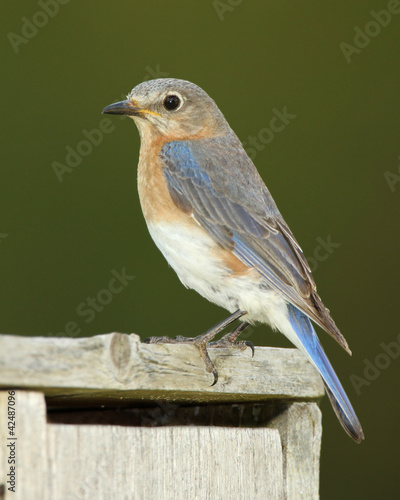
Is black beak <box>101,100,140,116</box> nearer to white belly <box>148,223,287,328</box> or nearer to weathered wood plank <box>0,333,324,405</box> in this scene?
white belly <box>148,223,287,328</box>

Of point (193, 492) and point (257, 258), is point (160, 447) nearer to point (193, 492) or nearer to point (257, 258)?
point (193, 492)

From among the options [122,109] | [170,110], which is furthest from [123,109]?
[170,110]

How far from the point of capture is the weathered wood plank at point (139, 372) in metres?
2.40

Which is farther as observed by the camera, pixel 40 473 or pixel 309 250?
pixel 309 250

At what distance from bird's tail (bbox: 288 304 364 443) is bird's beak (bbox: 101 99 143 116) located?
1520 mm

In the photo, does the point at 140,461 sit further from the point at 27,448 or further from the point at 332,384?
the point at 332,384

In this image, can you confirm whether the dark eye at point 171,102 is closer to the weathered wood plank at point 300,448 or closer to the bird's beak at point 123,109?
the bird's beak at point 123,109

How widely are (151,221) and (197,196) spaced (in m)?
0.26

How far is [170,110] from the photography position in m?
4.27

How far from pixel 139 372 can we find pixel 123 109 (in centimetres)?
190

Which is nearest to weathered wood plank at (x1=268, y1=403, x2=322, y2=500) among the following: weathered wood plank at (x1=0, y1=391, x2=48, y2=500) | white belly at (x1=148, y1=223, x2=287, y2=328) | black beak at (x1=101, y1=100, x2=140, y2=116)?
white belly at (x1=148, y1=223, x2=287, y2=328)

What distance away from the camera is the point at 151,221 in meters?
3.82

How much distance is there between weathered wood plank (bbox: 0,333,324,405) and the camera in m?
2.40

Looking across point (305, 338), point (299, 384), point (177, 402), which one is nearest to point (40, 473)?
point (177, 402)
